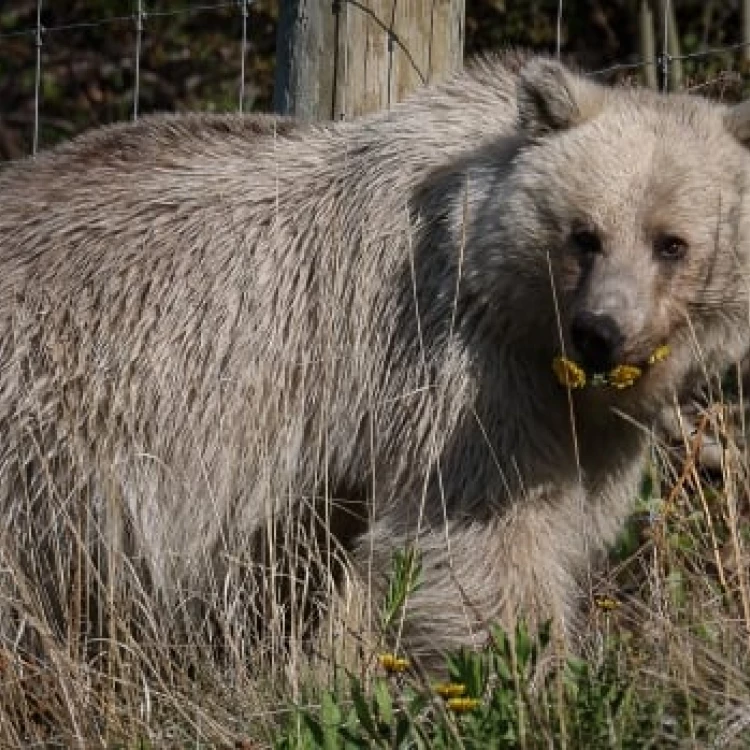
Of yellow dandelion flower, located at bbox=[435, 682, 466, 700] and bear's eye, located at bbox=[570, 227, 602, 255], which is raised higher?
bear's eye, located at bbox=[570, 227, 602, 255]

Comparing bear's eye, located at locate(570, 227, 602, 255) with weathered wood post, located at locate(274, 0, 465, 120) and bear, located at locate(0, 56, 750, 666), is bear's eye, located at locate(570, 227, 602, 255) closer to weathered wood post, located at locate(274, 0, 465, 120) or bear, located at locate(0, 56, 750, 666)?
bear, located at locate(0, 56, 750, 666)

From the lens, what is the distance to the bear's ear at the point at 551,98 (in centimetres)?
568

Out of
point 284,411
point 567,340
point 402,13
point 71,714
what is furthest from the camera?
point 402,13

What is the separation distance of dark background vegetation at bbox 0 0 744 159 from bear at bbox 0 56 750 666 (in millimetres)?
5311

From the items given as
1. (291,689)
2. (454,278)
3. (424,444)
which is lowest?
(291,689)

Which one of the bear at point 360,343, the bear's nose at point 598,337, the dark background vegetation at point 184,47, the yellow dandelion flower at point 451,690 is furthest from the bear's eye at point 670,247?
the dark background vegetation at point 184,47

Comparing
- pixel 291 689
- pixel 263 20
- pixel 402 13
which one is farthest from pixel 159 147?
pixel 263 20

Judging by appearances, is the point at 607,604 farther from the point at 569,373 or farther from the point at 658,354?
the point at 658,354

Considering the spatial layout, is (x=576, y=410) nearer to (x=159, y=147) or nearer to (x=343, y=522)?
(x=343, y=522)

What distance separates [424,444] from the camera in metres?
5.68

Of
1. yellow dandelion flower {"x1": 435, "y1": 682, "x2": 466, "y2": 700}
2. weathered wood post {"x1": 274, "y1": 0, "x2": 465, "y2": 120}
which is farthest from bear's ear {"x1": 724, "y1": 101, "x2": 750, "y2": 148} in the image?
yellow dandelion flower {"x1": 435, "y1": 682, "x2": 466, "y2": 700}

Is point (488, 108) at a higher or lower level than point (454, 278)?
higher

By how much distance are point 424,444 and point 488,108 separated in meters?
0.98

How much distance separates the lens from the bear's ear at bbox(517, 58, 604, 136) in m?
5.68
